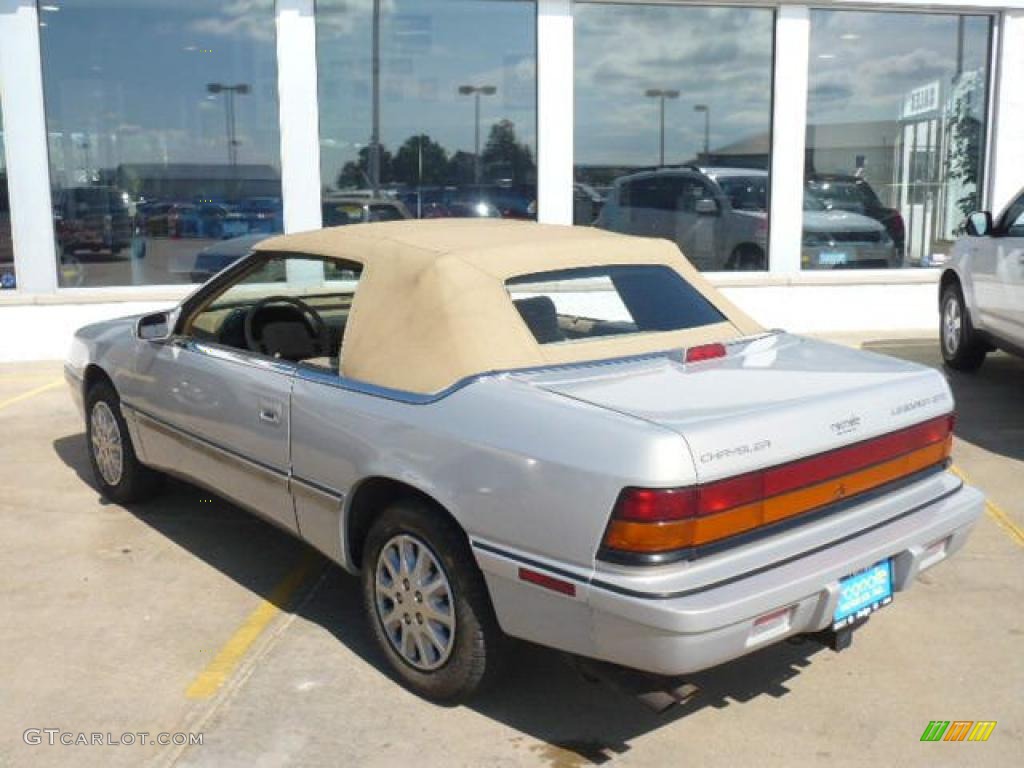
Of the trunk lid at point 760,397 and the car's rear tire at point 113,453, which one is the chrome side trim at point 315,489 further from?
the car's rear tire at point 113,453

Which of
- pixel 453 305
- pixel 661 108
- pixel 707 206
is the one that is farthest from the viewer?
Answer: pixel 707 206

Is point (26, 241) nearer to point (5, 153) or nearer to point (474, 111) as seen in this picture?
point (5, 153)

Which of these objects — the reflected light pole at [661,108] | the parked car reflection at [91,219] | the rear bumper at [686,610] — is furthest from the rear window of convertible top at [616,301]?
the parked car reflection at [91,219]

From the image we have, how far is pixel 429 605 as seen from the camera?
11.3ft

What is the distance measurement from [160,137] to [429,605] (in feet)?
28.1

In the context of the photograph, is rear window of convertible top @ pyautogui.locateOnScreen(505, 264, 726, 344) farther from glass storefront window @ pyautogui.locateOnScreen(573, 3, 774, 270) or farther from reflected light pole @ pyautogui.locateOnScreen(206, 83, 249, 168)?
reflected light pole @ pyautogui.locateOnScreen(206, 83, 249, 168)

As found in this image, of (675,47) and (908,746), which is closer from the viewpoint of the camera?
(908,746)

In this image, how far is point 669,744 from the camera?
10.9 ft

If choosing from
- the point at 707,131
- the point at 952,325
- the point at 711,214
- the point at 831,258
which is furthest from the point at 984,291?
the point at 707,131

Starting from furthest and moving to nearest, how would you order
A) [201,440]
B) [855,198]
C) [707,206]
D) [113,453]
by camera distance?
[855,198]
[707,206]
[113,453]
[201,440]

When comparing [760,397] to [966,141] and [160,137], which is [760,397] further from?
[966,141]

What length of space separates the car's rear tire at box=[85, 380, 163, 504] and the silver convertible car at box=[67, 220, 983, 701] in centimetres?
76

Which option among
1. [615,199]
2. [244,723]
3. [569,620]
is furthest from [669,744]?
[615,199]

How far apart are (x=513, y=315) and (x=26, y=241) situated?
26.9 ft
